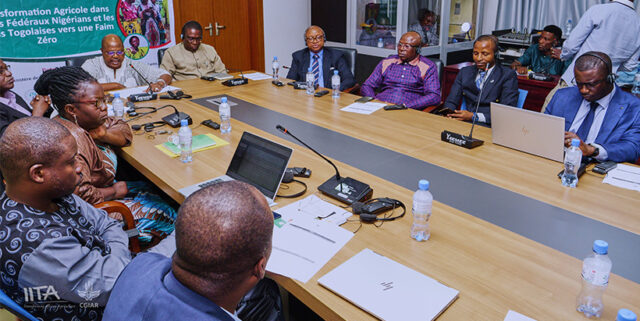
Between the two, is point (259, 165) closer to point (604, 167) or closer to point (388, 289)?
point (388, 289)

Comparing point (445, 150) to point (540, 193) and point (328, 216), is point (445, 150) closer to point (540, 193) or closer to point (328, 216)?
point (540, 193)

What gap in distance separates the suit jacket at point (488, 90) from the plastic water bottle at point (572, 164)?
1267 millimetres

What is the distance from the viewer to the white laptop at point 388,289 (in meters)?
1.17

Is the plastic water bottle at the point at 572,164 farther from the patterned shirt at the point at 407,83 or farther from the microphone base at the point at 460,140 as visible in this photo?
the patterned shirt at the point at 407,83

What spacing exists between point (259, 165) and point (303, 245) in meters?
0.53

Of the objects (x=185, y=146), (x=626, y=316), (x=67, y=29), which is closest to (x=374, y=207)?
(x=626, y=316)

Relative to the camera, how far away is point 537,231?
1.59 metres

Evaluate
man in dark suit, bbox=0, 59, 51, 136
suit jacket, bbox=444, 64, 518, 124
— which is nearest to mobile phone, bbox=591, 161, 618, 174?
suit jacket, bbox=444, 64, 518, 124

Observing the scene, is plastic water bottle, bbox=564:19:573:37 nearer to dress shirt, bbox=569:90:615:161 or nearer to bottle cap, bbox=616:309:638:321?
dress shirt, bbox=569:90:615:161

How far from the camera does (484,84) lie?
3.33 metres

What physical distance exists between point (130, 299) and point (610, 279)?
1287 millimetres

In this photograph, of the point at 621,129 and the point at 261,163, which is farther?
the point at 621,129

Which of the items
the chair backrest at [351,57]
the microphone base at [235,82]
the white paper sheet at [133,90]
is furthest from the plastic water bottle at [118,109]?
the chair backrest at [351,57]

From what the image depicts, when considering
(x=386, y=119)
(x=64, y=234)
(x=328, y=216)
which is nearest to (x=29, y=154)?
(x=64, y=234)
